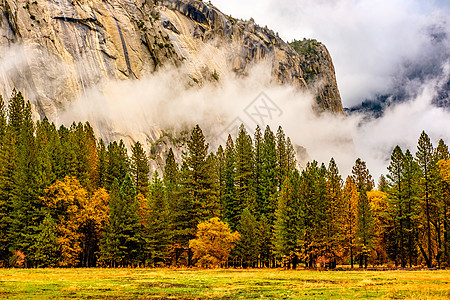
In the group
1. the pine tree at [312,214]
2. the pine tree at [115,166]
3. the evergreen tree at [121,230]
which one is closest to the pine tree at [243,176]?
the pine tree at [312,214]

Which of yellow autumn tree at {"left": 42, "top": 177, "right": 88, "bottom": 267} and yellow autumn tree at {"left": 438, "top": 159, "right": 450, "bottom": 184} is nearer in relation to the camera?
yellow autumn tree at {"left": 42, "top": 177, "right": 88, "bottom": 267}

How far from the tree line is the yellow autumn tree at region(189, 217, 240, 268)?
0.40 m

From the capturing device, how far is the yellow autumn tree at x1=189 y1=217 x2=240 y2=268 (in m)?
50.9

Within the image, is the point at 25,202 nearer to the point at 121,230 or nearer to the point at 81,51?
the point at 121,230

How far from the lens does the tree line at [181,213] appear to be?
167 feet

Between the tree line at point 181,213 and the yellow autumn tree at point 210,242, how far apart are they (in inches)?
15.6

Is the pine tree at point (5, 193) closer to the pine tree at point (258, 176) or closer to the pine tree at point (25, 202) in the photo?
the pine tree at point (25, 202)

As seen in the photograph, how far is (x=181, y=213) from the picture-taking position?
56375 millimetres

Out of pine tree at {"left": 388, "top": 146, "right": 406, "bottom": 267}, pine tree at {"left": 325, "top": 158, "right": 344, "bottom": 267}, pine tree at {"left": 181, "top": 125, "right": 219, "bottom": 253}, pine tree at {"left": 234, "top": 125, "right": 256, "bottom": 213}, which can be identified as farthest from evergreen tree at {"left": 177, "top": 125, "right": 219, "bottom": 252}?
pine tree at {"left": 388, "top": 146, "right": 406, "bottom": 267}

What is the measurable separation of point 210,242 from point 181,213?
23.3 ft

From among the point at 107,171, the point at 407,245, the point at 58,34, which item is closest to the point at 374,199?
the point at 407,245

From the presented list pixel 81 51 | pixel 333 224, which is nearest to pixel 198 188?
pixel 333 224

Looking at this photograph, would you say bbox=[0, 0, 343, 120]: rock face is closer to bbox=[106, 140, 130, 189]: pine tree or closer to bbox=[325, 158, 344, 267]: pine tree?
bbox=[106, 140, 130, 189]: pine tree

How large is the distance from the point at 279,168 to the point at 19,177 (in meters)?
43.5
